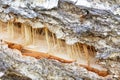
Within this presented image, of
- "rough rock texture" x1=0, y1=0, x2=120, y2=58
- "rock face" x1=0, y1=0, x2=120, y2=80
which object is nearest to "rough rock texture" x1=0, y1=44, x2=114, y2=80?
"rock face" x1=0, y1=0, x2=120, y2=80

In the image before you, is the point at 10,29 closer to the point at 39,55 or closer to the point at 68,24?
the point at 39,55

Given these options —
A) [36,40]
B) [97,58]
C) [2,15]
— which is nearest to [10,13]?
[2,15]

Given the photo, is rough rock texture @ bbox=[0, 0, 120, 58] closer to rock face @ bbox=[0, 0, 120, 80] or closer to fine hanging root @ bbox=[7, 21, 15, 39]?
rock face @ bbox=[0, 0, 120, 80]

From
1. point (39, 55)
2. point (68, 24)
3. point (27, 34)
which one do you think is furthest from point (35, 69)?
point (68, 24)

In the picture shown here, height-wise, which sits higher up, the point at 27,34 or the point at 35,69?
the point at 27,34

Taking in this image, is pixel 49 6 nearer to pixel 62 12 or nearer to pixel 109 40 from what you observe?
pixel 62 12

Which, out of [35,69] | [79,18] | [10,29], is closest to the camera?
[79,18]

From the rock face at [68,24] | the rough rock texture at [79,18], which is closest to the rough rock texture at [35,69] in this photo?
the rock face at [68,24]
